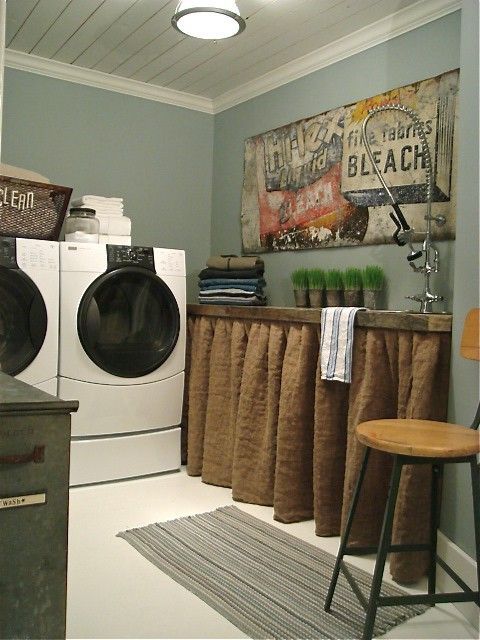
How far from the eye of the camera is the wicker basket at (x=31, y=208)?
277cm

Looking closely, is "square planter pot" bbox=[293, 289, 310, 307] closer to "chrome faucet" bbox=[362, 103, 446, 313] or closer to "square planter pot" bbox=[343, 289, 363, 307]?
"square planter pot" bbox=[343, 289, 363, 307]

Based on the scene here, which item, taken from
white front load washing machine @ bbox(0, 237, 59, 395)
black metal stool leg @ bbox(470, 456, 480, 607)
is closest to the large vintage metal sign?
black metal stool leg @ bbox(470, 456, 480, 607)

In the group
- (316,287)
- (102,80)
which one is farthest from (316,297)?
(102,80)

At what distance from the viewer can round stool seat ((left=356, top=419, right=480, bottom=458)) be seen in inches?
57.6

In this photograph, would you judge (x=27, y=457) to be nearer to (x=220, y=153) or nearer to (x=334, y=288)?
(x=334, y=288)

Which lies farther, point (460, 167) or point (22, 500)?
point (460, 167)

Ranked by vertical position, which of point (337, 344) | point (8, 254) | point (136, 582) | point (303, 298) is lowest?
point (136, 582)

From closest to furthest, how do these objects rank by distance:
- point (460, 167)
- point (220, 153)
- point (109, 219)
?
point (460, 167)
point (109, 219)
point (220, 153)

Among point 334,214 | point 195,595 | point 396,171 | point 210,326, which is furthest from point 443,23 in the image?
point 195,595

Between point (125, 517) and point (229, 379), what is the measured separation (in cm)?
86

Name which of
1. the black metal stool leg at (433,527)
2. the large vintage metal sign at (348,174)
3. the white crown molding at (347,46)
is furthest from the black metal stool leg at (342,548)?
the white crown molding at (347,46)

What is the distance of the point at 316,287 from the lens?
296 cm

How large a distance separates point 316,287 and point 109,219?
1.23m

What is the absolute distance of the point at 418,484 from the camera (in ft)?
6.55
